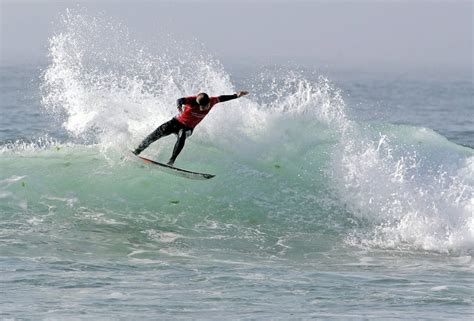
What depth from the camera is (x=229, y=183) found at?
15906mm

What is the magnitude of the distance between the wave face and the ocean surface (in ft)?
0.11

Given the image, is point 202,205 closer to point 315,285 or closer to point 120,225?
point 120,225

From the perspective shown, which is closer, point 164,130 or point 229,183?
point 164,130

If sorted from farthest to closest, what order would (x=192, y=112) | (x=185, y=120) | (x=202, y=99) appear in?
(x=185, y=120), (x=192, y=112), (x=202, y=99)

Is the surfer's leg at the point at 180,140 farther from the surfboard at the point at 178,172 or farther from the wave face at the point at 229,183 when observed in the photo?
the wave face at the point at 229,183

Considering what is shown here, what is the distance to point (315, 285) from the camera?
10.6m

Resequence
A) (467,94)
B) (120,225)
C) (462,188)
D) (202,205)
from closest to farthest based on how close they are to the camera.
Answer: (120,225), (202,205), (462,188), (467,94)

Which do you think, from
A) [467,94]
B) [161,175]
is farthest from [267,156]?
[467,94]

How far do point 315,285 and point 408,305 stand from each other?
4.32 ft

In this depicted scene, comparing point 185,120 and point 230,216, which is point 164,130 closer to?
point 185,120

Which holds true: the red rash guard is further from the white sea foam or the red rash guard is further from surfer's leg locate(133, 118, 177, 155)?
the white sea foam

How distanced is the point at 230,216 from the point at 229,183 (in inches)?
47.5

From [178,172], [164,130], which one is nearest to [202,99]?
[164,130]

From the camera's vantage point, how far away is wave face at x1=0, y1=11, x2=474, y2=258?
1366 cm
